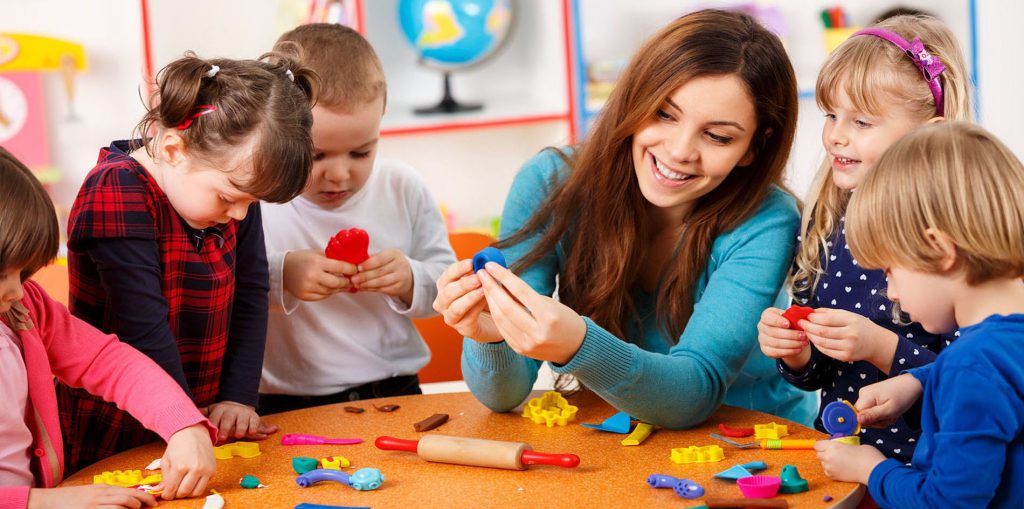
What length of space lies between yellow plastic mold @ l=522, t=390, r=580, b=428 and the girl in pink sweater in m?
0.45

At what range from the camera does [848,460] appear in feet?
3.78

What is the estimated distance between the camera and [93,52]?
138 inches

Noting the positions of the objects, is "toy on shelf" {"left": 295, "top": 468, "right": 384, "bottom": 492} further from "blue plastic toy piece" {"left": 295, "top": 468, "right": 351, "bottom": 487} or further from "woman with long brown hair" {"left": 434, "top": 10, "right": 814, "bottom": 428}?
→ "woman with long brown hair" {"left": 434, "top": 10, "right": 814, "bottom": 428}

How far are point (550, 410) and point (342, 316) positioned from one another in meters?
0.61

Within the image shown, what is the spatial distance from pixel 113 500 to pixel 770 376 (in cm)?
114

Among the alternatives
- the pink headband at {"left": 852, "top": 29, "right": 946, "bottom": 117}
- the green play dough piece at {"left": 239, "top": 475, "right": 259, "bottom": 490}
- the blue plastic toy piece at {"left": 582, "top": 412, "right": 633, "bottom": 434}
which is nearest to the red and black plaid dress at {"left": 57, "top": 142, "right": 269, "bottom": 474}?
the green play dough piece at {"left": 239, "top": 475, "right": 259, "bottom": 490}

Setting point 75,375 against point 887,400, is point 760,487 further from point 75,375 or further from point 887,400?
point 75,375

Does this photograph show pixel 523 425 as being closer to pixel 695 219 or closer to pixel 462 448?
pixel 462 448

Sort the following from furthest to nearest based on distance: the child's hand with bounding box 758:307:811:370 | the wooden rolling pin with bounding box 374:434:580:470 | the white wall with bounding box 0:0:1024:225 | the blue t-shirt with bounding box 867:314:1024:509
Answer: the white wall with bounding box 0:0:1024:225, the child's hand with bounding box 758:307:811:370, the wooden rolling pin with bounding box 374:434:580:470, the blue t-shirt with bounding box 867:314:1024:509

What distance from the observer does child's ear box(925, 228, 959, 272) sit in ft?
3.52

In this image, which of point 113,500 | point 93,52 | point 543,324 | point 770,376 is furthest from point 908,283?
point 93,52

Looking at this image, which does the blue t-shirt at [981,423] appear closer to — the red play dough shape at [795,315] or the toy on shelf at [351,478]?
the red play dough shape at [795,315]

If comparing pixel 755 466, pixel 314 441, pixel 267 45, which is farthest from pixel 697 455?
pixel 267 45

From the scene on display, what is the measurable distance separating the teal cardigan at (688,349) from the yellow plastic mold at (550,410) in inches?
1.2
